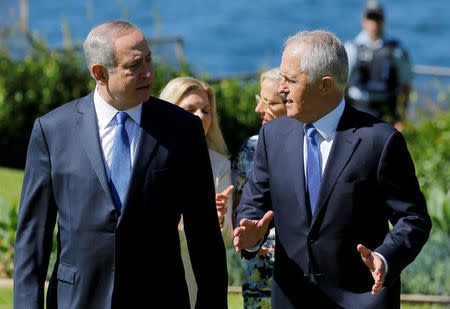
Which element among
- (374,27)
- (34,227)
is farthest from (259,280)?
(374,27)

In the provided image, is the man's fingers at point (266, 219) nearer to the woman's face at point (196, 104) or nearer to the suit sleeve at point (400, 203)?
the suit sleeve at point (400, 203)

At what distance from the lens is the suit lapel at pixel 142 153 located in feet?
12.1

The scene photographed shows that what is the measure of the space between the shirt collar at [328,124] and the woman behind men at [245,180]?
38.0 inches

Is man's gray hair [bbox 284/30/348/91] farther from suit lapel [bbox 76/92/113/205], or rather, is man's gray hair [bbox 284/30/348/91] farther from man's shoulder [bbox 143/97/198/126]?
suit lapel [bbox 76/92/113/205]

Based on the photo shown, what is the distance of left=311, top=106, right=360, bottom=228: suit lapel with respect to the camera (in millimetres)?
3818

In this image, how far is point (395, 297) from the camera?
12.9ft

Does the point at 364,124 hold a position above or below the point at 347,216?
above

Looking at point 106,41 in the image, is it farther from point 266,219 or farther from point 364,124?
point 364,124

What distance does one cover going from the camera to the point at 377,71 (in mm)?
10195

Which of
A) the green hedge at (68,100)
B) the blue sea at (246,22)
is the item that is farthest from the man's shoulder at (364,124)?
the blue sea at (246,22)

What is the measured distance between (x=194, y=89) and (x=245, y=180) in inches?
21.5

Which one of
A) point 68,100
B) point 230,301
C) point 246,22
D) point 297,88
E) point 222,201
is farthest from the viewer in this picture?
point 246,22

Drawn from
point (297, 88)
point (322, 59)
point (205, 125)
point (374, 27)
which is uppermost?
point (322, 59)

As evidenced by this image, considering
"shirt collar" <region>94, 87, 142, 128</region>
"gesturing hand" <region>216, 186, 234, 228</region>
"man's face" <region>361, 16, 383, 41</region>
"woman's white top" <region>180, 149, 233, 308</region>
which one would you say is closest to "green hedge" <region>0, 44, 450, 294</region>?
"man's face" <region>361, 16, 383, 41</region>
